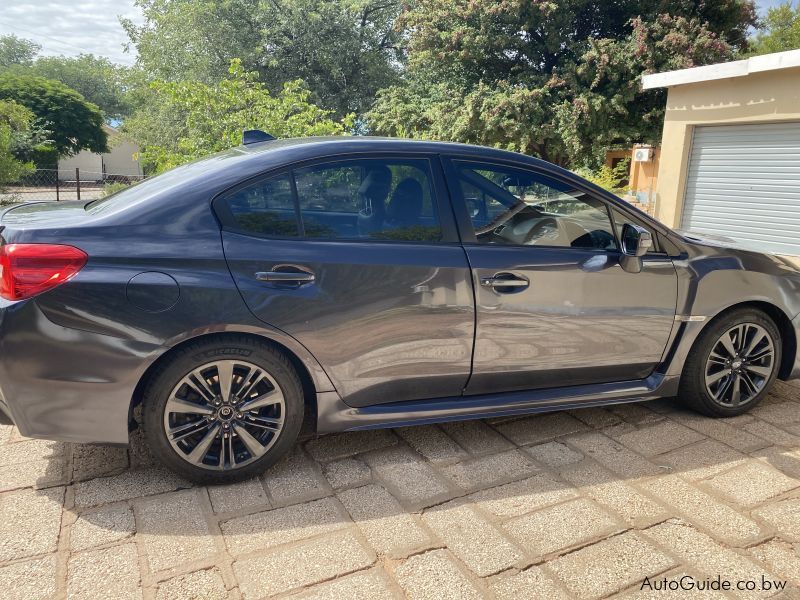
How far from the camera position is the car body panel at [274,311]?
260 centimetres

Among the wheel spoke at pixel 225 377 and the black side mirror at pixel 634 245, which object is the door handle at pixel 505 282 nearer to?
the black side mirror at pixel 634 245

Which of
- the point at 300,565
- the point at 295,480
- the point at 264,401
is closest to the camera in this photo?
the point at 300,565

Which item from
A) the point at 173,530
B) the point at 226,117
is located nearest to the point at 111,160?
the point at 226,117

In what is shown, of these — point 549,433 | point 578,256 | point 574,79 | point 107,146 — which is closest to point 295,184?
point 578,256

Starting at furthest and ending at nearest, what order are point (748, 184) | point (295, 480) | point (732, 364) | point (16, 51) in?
point (16, 51)
point (748, 184)
point (732, 364)
point (295, 480)

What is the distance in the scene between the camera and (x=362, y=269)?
2957 mm

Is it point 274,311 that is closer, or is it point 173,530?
point 173,530

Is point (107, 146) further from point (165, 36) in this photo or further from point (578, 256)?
point (578, 256)

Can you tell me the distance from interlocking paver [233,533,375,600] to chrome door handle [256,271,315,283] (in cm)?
111

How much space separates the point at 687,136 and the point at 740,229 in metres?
1.76

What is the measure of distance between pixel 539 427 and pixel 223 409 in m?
1.85

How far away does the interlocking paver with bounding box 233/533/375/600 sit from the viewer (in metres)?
2.29

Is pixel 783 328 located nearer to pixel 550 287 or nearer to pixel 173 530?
pixel 550 287

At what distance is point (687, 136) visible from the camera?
1054 centimetres
